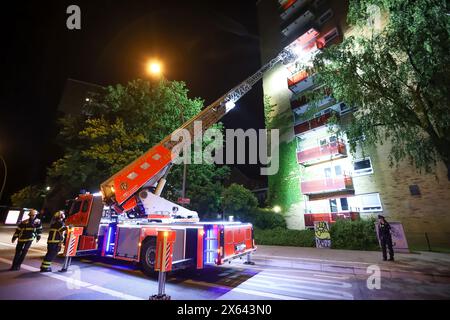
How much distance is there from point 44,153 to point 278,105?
35.9m

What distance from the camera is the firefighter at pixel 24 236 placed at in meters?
7.32

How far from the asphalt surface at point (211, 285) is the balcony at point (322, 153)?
1196 centimetres

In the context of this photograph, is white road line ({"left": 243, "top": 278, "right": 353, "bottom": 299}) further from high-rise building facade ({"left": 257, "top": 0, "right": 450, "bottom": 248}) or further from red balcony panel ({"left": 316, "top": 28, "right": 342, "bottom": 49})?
red balcony panel ({"left": 316, "top": 28, "right": 342, "bottom": 49})

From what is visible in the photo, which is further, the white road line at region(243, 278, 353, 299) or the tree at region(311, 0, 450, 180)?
the tree at region(311, 0, 450, 180)

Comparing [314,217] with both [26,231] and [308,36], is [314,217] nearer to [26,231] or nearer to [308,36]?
[308,36]

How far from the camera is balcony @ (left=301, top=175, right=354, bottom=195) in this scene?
17281 mm

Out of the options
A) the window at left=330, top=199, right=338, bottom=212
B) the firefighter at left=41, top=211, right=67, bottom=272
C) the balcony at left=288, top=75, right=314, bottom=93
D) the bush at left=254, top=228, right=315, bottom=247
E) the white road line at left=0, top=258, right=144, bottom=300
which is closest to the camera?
the white road line at left=0, top=258, right=144, bottom=300

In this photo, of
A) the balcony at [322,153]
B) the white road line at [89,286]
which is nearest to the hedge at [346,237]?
the balcony at [322,153]

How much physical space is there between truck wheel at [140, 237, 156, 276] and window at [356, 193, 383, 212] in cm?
1566

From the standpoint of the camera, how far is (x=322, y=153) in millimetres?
18516

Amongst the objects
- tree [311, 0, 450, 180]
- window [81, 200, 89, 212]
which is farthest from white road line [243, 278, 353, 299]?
window [81, 200, 89, 212]

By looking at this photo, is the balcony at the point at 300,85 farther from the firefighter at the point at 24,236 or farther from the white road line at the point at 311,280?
the firefighter at the point at 24,236

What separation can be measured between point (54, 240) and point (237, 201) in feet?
40.4
